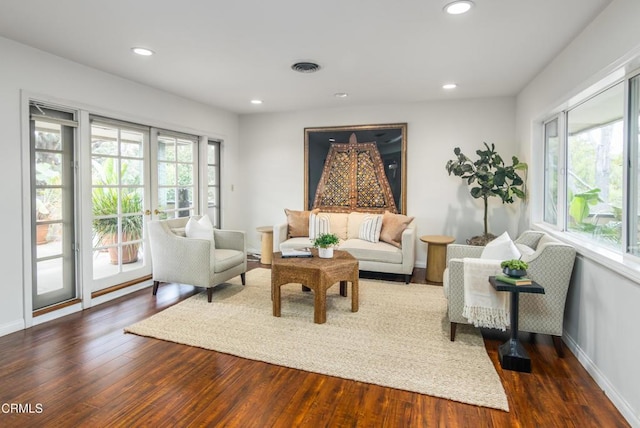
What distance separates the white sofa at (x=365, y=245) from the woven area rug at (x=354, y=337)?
474mm

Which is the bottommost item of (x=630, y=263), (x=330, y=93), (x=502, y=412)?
(x=502, y=412)

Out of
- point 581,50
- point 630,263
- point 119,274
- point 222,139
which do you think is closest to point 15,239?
point 119,274

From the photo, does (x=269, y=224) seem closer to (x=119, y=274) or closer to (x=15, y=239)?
(x=119, y=274)

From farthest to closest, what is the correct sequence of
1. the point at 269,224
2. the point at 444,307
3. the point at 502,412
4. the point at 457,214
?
the point at 269,224
the point at 457,214
the point at 444,307
the point at 502,412

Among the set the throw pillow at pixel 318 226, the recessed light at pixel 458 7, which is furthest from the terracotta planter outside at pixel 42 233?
the recessed light at pixel 458 7

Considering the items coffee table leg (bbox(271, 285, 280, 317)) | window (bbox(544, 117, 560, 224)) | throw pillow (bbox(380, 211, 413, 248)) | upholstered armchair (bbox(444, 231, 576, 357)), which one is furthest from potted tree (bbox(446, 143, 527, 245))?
coffee table leg (bbox(271, 285, 280, 317))

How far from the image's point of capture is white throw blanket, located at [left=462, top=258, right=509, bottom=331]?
2740 mm

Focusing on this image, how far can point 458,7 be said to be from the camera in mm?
2432

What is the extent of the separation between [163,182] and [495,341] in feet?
13.5

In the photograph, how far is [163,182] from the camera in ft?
15.9

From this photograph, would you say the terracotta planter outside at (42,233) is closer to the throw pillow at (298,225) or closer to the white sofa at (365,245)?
the white sofa at (365,245)

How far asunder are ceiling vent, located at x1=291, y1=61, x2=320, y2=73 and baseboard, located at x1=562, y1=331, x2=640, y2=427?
3.18m

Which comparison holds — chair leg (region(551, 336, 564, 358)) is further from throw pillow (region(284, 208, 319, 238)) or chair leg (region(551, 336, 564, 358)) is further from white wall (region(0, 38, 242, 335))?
white wall (region(0, 38, 242, 335))

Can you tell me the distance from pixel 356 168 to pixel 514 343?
3.50m
